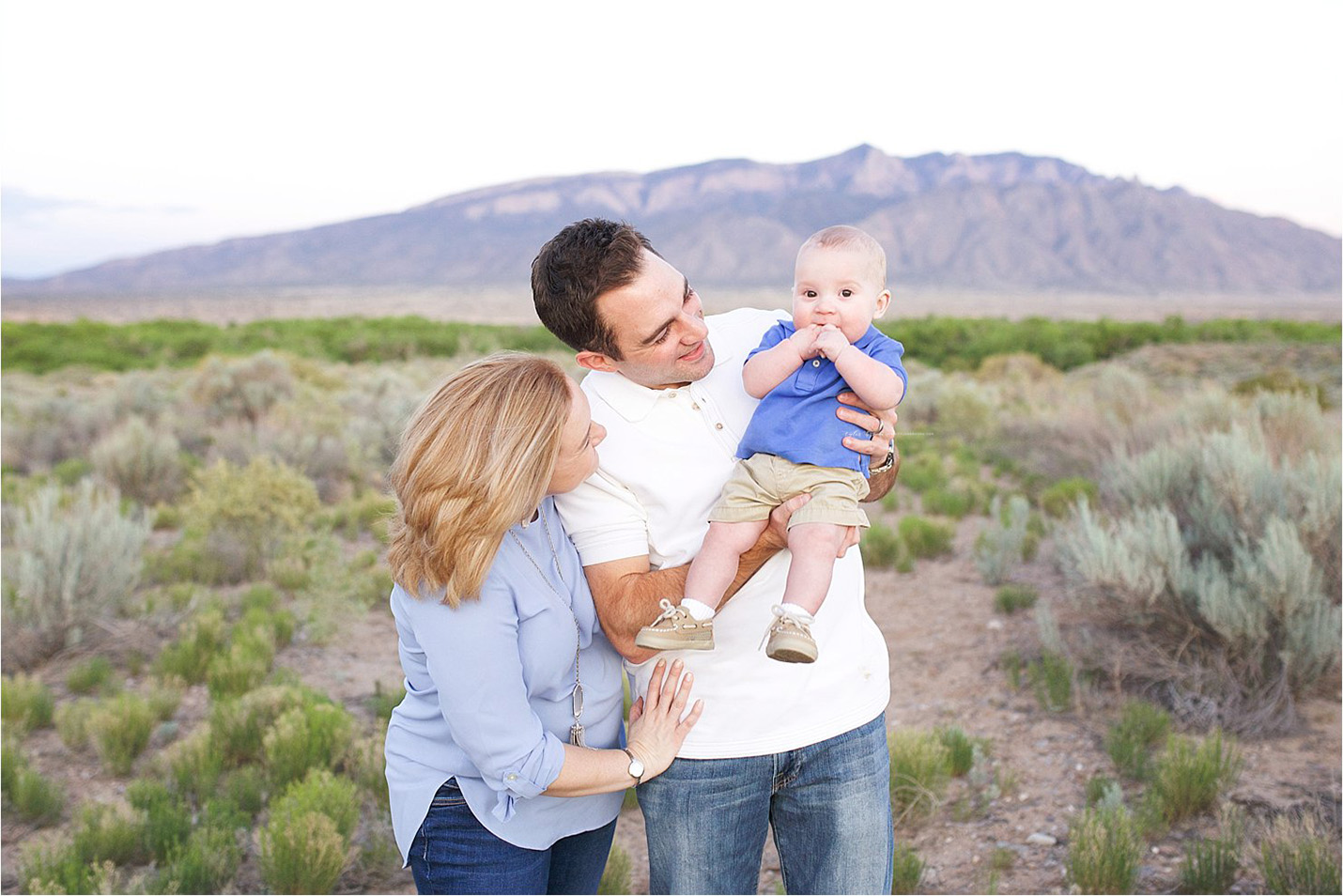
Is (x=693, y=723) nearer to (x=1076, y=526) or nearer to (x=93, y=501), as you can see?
(x=1076, y=526)

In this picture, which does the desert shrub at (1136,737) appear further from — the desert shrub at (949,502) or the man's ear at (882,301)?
the desert shrub at (949,502)

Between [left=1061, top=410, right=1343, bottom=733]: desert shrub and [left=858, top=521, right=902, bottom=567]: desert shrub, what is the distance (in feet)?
6.31

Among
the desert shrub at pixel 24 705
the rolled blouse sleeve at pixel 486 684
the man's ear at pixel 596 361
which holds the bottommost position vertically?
the desert shrub at pixel 24 705

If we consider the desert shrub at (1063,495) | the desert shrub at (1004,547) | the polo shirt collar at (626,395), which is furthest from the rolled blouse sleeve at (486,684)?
the desert shrub at (1063,495)

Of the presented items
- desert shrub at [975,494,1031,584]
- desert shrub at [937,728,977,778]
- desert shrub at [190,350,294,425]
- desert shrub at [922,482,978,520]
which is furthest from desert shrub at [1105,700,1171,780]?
desert shrub at [190,350,294,425]

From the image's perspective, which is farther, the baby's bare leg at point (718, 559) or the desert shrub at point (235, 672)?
the desert shrub at point (235, 672)

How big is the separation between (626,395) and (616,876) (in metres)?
2.22

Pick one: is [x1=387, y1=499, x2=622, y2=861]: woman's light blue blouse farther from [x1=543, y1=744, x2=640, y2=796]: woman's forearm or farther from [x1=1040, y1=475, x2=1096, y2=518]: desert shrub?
[x1=1040, y1=475, x2=1096, y2=518]: desert shrub

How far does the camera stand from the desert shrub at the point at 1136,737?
4.42 metres

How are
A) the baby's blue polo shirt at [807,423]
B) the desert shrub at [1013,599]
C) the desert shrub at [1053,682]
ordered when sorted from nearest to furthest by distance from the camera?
the baby's blue polo shirt at [807,423] → the desert shrub at [1053,682] → the desert shrub at [1013,599]

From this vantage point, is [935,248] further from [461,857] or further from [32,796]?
[461,857]

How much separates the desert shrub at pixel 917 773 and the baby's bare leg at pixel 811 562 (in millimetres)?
2290

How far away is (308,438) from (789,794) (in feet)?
32.2

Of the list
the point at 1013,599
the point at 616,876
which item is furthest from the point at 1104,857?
the point at 1013,599
